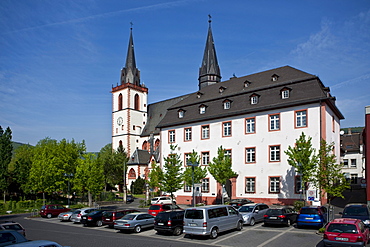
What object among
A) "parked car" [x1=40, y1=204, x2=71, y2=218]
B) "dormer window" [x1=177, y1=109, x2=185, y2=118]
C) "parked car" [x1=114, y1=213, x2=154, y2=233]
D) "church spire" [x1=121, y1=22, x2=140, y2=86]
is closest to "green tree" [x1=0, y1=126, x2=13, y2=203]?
"parked car" [x1=40, y1=204, x2=71, y2=218]

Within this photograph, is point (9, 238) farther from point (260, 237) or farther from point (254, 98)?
point (254, 98)

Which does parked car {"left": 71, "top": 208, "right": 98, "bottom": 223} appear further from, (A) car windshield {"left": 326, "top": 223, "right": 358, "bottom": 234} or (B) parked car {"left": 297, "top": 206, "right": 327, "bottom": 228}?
(A) car windshield {"left": 326, "top": 223, "right": 358, "bottom": 234}

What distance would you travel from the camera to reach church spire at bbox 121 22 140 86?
82062 millimetres

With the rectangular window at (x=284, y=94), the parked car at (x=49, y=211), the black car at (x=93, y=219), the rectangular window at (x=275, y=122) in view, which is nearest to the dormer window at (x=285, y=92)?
the rectangular window at (x=284, y=94)

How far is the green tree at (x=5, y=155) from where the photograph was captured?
1924 inches

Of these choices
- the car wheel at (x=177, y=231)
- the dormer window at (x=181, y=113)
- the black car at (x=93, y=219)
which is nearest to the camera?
the car wheel at (x=177, y=231)

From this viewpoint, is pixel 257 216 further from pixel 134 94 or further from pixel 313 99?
pixel 134 94

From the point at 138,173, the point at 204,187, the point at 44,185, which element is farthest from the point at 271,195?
the point at 138,173

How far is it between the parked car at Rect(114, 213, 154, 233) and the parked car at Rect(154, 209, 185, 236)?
6.23ft

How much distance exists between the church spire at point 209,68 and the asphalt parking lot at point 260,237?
52891 millimetres

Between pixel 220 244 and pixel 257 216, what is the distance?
6955 millimetres

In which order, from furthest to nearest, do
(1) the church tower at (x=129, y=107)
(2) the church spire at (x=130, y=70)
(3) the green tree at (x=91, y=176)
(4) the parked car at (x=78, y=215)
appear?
(2) the church spire at (x=130, y=70) → (1) the church tower at (x=129, y=107) → (3) the green tree at (x=91, y=176) → (4) the parked car at (x=78, y=215)

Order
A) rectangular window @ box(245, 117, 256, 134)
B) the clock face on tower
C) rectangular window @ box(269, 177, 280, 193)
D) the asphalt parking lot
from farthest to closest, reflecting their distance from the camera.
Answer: the clock face on tower, rectangular window @ box(245, 117, 256, 134), rectangular window @ box(269, 177, 280, 193), the asphalt parking lot

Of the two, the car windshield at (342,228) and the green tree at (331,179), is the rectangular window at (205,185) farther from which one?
the car windshield at (342,228)
